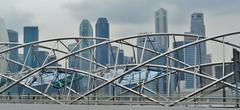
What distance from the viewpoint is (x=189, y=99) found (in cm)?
5362

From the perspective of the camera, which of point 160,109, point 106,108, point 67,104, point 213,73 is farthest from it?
point 213,73

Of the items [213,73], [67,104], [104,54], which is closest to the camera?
[67,104]

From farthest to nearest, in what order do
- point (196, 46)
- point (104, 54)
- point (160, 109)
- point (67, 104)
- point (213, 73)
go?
point (104, 54) → point (213, 73) → point (196, 46) → point (67, 104) → point (160, 109)

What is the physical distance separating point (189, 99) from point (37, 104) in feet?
61.4

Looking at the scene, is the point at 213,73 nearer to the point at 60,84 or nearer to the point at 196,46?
the point at 196,46

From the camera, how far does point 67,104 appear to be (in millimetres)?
56875

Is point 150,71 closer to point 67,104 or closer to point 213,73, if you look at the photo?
point 213,73

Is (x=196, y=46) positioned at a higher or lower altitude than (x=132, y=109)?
higher

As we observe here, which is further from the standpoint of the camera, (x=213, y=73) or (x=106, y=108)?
(x=213, y=73)

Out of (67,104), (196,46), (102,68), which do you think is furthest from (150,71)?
(67,104)

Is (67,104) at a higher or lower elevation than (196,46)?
lower

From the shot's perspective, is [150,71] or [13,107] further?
[150,71]

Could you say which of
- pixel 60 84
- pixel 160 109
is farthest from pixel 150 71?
pixel 160 109

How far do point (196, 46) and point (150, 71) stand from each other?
2239cm
